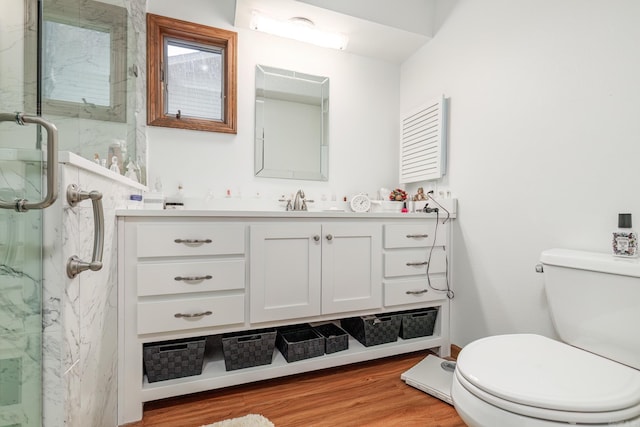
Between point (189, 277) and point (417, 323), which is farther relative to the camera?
point (417, 323)

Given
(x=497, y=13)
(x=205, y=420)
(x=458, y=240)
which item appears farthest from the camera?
(x=458, y=240)

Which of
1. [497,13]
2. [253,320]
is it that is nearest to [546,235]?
[497,13]

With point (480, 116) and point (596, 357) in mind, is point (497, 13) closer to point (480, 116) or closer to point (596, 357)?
point (480, 116)

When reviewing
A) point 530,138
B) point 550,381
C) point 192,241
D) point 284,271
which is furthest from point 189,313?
point 530,138

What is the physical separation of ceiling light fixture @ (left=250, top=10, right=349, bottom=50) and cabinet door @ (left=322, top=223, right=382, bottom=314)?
4.20 ft

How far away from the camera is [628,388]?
742mm

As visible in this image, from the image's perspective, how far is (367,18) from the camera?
71.9 inches

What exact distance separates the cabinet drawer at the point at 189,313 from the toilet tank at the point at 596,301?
1252 mm

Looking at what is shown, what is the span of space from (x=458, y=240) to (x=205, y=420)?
61.9 inches

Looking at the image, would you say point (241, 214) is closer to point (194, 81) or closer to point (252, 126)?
point (252, 126)

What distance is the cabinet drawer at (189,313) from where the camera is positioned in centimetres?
119

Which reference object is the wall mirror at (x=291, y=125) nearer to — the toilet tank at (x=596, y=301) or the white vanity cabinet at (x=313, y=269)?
the white vanity cabinet at (x=313, y=269)

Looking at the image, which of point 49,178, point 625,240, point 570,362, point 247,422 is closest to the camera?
point 49,178

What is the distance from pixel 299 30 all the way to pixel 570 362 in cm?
208
